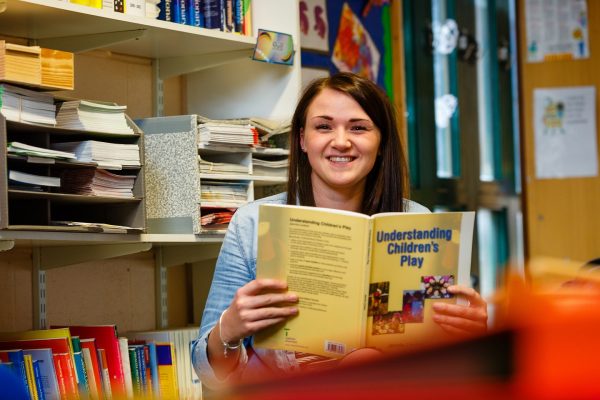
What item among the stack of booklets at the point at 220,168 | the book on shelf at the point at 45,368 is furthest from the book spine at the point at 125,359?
the stack of booklets at the point at 220,168

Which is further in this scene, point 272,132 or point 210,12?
point 272,132

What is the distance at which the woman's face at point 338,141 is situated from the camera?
75.2 inches

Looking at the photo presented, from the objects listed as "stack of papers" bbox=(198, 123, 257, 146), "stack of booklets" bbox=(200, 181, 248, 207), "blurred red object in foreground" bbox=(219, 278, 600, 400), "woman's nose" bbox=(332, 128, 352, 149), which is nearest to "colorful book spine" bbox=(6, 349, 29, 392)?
"stack of booklets" bbox=(200, 181, 248, 207)

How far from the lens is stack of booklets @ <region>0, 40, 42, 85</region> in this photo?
1847mm

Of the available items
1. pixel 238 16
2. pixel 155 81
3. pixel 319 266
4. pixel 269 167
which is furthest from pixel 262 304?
pixel 155 81

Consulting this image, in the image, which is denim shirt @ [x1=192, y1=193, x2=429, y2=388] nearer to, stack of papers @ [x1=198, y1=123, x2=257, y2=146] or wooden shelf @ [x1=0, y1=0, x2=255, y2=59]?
stack of papers @ [x1=198, y1=123, x2=257, y2=146]

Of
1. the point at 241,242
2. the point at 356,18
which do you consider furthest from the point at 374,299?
the point at 356,18

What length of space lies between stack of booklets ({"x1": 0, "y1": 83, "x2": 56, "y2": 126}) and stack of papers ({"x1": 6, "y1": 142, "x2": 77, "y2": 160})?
2.1 inches

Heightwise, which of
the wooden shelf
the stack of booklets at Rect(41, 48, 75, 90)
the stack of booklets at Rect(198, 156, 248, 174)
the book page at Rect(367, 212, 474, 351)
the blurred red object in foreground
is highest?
the wooden shelf

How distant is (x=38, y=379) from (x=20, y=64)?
681mm

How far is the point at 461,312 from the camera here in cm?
157

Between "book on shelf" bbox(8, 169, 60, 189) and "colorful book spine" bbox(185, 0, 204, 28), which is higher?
"colorful book spine" bbox(185, 0, 204, 28)

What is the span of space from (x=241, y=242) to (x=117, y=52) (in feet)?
3.20

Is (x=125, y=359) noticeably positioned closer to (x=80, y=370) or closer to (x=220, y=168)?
(x=80, y=370)
